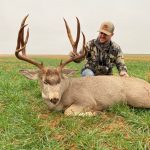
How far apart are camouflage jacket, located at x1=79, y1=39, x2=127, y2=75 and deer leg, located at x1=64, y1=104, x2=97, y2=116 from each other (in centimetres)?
258

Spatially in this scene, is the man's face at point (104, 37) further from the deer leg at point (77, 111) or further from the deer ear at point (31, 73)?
the deer leg at point (77, 111)

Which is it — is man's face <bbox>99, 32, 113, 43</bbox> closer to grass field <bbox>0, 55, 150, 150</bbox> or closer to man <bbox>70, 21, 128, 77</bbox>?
man <bbox>70, 21, 128, 77</bbox>

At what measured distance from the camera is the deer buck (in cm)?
712

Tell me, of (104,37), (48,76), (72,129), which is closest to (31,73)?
(48,76)

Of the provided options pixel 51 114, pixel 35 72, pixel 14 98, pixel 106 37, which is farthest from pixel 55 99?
pixel 106 37

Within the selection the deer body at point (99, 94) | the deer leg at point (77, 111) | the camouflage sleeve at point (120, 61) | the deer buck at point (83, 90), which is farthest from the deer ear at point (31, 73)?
the camouflage sleeve at point (120, 61)

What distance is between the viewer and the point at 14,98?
8492 mm

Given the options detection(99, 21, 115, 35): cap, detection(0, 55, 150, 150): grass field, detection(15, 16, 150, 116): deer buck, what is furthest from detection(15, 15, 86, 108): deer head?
detection(99, 21, 115, 35): cap

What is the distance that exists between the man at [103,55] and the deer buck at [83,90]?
1619 mm

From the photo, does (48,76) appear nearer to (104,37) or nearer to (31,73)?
(31,73)

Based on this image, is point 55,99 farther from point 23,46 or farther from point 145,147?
point 145,147

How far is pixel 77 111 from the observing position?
706 centimetres

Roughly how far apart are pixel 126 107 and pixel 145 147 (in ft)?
6.30

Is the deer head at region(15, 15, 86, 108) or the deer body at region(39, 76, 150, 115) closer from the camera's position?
the deer head at region(15, 15, 86, 108)
